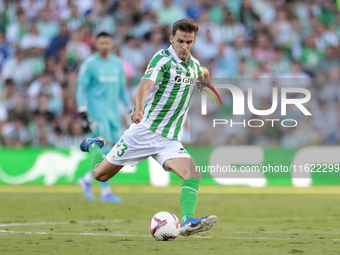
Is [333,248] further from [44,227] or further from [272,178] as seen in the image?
[272,178]

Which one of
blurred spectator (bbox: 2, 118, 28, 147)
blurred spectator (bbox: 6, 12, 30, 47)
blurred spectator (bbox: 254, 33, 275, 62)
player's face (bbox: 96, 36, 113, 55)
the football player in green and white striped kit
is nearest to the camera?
the football player in green and white striped kit

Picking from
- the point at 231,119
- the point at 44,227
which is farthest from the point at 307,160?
the point at 44,227

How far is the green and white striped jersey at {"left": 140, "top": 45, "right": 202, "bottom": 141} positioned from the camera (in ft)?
19.5

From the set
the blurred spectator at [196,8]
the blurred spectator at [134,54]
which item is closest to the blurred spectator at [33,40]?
the blurred spectator at [134,54]

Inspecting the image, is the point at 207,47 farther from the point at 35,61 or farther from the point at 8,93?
the point at 8,93

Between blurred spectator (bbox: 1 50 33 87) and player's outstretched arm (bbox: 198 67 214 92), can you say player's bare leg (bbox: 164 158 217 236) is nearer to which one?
player's outstretched arm (bbox: 198 67 214 92)

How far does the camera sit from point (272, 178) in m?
13.7

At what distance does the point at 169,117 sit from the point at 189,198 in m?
0.89

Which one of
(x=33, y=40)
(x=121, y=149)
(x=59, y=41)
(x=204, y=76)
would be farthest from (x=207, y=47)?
(x=121, y=149)

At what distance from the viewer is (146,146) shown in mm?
6066

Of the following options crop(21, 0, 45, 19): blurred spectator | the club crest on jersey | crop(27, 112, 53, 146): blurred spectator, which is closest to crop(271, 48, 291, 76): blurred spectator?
crop(27, 112, 53, 146): blurred spectator

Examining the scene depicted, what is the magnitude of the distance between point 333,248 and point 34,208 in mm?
5539

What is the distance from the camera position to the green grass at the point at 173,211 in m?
5.12

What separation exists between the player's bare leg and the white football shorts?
10cm
